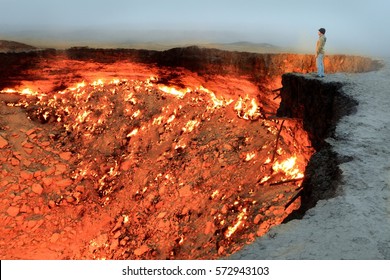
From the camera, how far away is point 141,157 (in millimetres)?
9977

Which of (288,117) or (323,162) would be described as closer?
(323,162)

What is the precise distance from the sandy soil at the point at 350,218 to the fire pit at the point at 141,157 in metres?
2.35

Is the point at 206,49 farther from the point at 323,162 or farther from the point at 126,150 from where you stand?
the point at 323,162

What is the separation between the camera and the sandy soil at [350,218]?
292 cm

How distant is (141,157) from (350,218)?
727cm

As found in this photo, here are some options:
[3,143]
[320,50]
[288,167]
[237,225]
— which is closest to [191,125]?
[288,167]

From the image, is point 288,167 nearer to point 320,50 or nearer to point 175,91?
point 320,50

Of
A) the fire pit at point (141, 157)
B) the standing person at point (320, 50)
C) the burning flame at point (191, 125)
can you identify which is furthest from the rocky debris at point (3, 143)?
the standing person at point (320, 50)

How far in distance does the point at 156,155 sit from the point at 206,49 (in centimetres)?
Result: 314

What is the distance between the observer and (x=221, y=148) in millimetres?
Answer: 9250

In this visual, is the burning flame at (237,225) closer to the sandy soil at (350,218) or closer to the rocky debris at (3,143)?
the sandy soil at (350,218)
